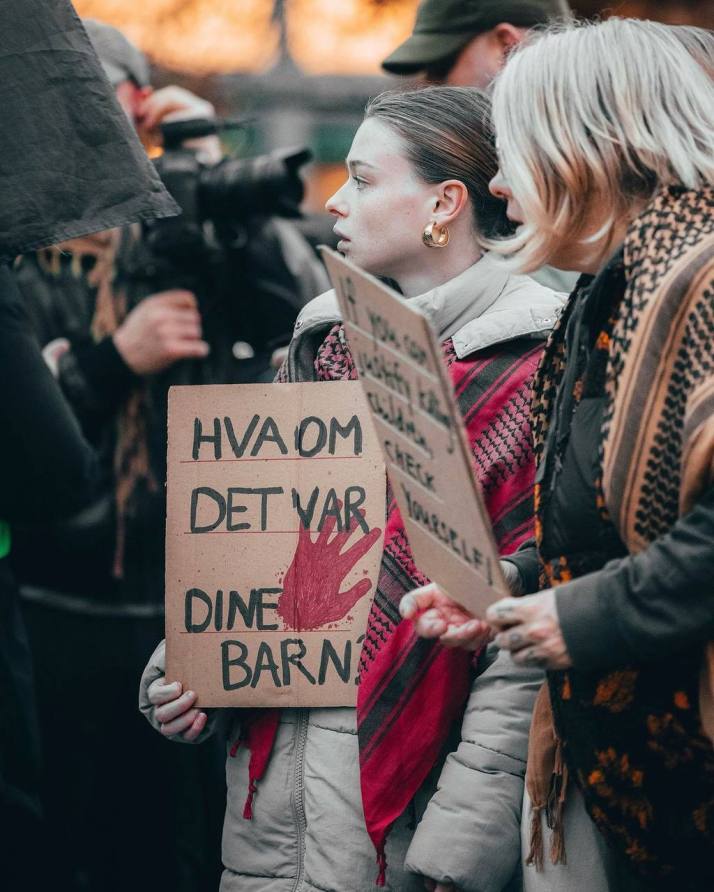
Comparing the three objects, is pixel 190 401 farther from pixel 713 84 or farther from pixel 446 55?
pixel 446 55

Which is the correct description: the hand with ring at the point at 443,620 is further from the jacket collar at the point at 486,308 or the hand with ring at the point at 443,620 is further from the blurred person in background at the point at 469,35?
the blurred person in background at the point at 469,35

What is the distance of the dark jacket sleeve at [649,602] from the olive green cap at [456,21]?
6.39ft

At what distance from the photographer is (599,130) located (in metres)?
1.73

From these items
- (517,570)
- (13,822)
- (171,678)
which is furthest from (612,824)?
(13,822)

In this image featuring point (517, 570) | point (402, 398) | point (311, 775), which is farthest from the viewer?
point (311, 775)

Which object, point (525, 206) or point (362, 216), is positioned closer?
point (525, 206)

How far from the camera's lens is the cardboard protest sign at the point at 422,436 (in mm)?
1613

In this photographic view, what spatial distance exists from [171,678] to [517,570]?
61 cm

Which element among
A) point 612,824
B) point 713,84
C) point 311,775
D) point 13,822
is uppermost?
point 713,84

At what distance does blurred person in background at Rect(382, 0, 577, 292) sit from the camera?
10.6 ft

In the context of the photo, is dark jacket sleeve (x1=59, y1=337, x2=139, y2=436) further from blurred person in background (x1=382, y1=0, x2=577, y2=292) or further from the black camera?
blurred person in background (x1=382, y1=0, x2=577, y2=292)

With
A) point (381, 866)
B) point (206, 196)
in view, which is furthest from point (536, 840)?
point (206, 196)

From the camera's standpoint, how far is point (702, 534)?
5.06ft

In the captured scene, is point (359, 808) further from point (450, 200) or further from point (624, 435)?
point (450, 200)
